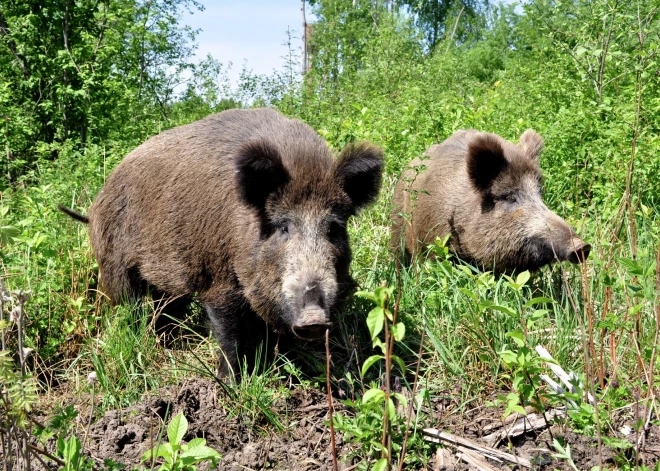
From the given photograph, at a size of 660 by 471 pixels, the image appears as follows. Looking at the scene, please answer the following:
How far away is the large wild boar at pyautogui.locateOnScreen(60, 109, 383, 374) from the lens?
3.94 meters

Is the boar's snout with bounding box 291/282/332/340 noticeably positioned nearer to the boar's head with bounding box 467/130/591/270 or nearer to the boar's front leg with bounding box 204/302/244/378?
the boar's front leg with bounding box 204/302/244/378

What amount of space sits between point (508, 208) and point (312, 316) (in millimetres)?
2901

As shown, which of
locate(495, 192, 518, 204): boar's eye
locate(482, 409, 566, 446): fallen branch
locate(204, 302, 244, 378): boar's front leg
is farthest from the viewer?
locate(495, 192, 518, 204): boar's eye

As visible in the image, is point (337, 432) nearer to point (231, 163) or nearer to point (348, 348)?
point (348, 348)

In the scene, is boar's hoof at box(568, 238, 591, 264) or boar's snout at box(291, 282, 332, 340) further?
boar's hoof at box(568, 238, 591, 264)

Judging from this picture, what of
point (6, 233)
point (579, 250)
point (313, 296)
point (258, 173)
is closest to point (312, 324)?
point (313, 296)

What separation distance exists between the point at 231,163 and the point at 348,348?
4.58 feet

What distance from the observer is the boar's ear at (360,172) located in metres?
4.12

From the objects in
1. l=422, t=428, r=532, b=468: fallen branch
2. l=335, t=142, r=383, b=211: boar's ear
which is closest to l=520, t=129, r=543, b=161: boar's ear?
l=335, t=142, r=383, b=211: boar's ear

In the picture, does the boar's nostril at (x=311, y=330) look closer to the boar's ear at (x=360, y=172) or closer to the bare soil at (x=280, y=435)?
the bare soil at (x=280, y=435)

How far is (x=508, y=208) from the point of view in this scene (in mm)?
5816

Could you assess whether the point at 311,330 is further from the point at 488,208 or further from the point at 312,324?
the point at 488,208

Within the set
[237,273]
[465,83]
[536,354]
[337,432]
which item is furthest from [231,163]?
[465,83]

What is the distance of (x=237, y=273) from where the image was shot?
423 cm
